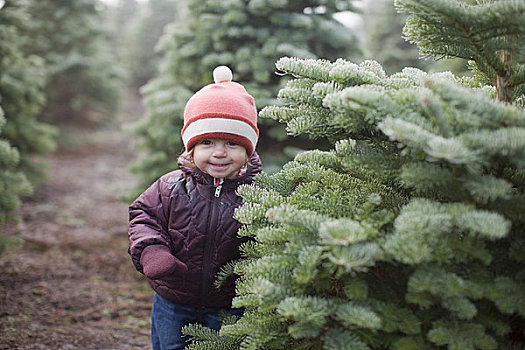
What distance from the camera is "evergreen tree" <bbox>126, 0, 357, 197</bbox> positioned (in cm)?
468

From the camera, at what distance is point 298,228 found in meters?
1.71

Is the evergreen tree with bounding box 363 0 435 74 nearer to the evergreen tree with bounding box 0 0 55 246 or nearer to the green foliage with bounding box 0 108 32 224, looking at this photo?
the evergreen tree with bounding box 0 0 55 246

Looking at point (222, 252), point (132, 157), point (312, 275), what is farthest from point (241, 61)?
point (132, 157)

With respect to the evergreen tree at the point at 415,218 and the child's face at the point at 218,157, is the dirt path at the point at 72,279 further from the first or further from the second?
the evergreen tree at the point at 415,218

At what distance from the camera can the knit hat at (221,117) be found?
237cm

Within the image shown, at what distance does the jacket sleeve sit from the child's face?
310 millimetres

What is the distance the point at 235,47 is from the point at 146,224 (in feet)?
9.78

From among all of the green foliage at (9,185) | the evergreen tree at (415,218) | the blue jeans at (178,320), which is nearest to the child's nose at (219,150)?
the evergreen tree at (415,218)

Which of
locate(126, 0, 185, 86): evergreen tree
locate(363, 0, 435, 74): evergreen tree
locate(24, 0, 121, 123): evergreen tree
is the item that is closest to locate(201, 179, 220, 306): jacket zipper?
locate(24, 0, 121, 123): evergreen tree

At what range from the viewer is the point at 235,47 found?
16.2 ft

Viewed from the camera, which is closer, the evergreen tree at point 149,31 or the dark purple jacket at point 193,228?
the dark purple jacket at point 193,228

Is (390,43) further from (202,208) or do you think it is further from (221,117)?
(202,208)

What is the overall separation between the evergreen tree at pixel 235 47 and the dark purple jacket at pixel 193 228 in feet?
6.67

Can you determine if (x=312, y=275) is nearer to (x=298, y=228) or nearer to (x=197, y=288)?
(x=298, y=228)
